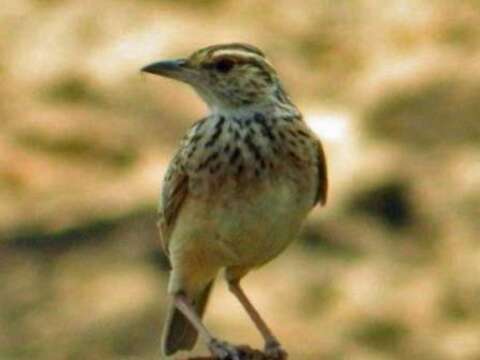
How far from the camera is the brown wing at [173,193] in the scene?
13789 millimetres

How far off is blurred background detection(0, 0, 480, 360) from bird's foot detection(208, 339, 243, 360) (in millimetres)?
7372

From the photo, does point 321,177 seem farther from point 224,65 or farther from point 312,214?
point 312,214

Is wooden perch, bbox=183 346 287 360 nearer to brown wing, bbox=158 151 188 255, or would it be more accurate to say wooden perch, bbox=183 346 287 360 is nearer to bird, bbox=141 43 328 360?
bird, bbox=141 43 328 360

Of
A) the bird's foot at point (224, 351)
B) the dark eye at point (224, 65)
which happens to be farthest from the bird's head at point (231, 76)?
the bird's foot at point (224, 351)

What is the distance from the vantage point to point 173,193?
13.9 metres

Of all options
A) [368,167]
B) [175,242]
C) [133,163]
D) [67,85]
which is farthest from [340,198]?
A: [175,242]

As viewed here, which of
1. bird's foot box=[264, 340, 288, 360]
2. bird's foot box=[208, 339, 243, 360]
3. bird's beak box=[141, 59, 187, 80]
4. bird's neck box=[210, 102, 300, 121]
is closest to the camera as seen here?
bird's foot box=[208, 339, 243, 360]

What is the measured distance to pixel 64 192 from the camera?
2480 cm

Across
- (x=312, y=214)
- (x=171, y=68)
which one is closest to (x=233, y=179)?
(x=171, y=68)

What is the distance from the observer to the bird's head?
45.5ft

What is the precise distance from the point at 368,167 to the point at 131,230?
7.43 feet

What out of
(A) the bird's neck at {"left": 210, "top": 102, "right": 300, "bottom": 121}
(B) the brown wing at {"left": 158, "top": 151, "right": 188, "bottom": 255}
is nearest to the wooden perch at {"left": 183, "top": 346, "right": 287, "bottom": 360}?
(B) the brown wing at {"left": 158, "top": 151, "right": 188, "bottom": 255}

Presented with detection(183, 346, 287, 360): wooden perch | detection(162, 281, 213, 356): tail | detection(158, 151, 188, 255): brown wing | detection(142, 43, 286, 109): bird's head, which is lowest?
detection(183, 346, 287, 360): wooden perch

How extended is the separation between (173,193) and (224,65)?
700 mm
